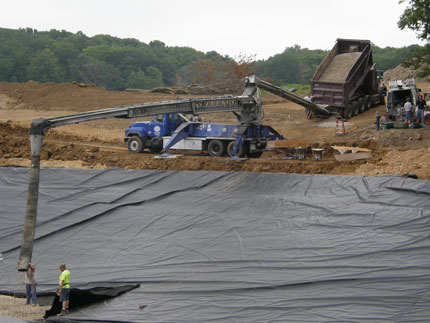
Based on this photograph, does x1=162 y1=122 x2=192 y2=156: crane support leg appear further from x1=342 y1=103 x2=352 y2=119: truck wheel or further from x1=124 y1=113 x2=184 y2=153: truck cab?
x1=342 y1=103 x2=352 y2=119: truck wheel

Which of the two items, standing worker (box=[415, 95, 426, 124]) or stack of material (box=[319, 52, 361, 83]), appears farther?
stack of material (box=[319, 52, 361, 83])

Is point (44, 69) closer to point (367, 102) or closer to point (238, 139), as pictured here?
point (367, 102)

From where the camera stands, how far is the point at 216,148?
22.4 metres

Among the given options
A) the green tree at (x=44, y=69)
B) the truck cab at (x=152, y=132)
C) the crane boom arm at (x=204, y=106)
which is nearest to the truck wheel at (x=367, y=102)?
the crane boom arm at (x=204, y=106)

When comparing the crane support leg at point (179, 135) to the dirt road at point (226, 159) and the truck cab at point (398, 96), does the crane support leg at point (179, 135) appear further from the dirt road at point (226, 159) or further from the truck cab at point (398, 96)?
the truck cab at point (398, 96)

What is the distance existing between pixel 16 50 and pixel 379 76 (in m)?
49.3

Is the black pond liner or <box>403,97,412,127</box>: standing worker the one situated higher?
<box>403,97,412,127</box>: standing worker

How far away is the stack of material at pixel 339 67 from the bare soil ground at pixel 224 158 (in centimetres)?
241

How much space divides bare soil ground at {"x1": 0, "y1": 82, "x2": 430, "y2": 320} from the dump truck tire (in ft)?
1.65

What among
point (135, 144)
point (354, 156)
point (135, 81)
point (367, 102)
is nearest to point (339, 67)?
point (367, 102)

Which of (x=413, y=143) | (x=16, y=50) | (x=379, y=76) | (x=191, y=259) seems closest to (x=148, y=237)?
(x=191, y=259)

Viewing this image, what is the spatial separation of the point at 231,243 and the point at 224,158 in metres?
10.1

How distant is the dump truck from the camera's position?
28172 mm

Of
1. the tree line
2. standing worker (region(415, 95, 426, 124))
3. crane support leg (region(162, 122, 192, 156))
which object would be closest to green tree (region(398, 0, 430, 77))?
standing worker (region(415, 95, 426, 124))
